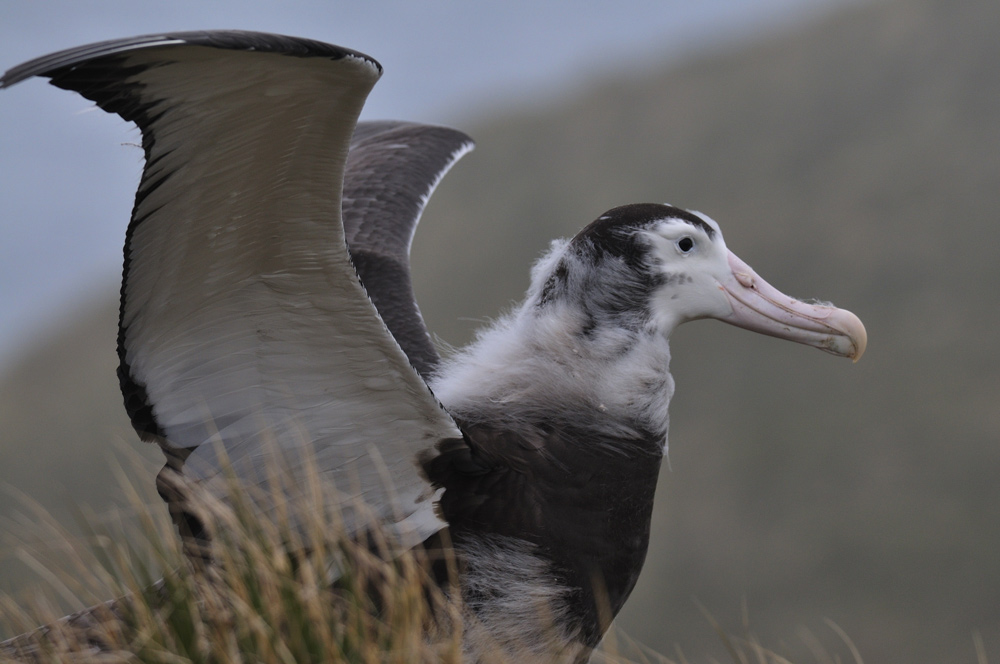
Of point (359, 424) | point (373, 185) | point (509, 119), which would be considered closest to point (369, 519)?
point (359, 424)

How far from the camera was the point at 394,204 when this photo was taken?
561cm

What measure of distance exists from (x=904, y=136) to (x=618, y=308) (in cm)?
4017

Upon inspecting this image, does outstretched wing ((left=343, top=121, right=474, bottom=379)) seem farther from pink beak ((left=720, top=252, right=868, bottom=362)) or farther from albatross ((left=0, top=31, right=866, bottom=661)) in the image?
pink beak ((left=720, top=252, right=868, bottom=362))

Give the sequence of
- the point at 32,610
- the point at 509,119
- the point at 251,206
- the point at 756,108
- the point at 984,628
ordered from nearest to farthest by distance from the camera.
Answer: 1. the point at 251,206
2. the point at 32,610
3. the point at 984,628
4. the point at 756,108
5. the point at 509,119

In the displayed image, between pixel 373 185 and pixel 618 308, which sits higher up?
pixel 373 185

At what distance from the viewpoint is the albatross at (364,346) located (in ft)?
8.20

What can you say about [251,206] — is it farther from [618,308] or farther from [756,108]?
[756,108]

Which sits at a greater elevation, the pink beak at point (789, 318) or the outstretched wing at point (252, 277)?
the outstretched wing at point (252, 277)

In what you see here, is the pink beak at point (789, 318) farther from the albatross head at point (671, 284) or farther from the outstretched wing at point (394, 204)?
the outstretched wing at point (394, 204)

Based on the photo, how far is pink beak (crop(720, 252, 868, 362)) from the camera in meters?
3.62

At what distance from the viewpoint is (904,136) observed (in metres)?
40.2

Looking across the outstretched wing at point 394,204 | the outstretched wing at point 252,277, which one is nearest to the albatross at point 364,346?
the outstretched wing at point 252,277

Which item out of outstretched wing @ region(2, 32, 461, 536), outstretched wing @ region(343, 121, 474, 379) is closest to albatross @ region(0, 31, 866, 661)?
outstretched wing @ region(2, 32, 461, 536)

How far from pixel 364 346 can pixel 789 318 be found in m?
1.54
